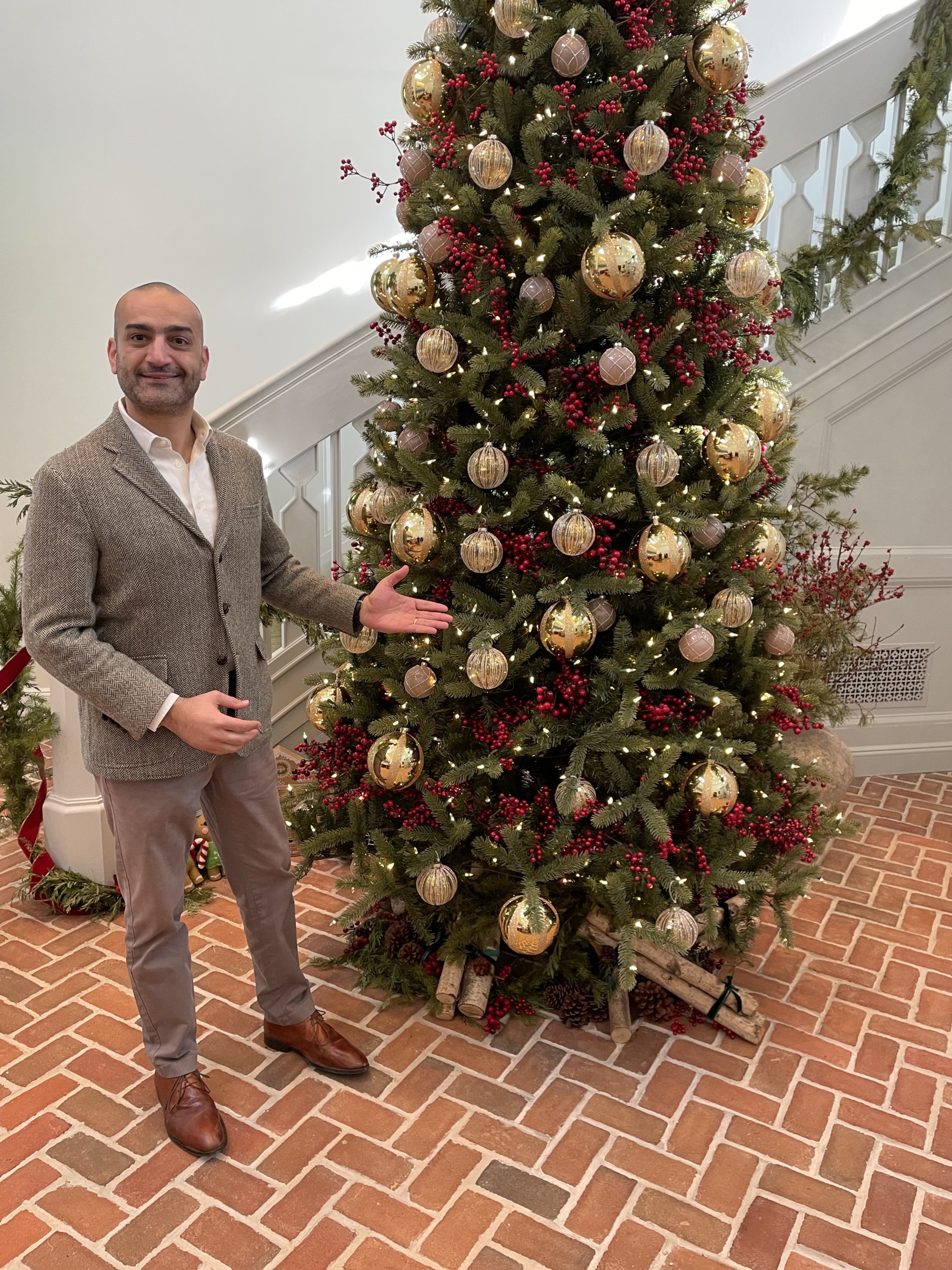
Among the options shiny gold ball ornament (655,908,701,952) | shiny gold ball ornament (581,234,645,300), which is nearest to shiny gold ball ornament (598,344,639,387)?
shiny gold ball ornament (581,234,645,300)

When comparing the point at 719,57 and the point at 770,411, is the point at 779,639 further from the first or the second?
the point at 719,57

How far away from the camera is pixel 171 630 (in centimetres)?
211

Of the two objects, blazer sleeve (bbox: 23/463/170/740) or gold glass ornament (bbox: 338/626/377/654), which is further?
gold glass ornament (bbox: 338/626/377/654)

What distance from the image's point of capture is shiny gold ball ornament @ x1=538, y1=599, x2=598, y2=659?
96.0 inches

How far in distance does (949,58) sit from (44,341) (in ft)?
15.2

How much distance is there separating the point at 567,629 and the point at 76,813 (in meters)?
2.08

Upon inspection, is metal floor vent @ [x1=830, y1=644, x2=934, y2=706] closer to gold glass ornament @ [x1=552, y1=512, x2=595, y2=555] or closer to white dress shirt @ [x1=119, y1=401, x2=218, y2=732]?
gold glass ornament @ [x1=552, y1=512, x2=595, y2=555]

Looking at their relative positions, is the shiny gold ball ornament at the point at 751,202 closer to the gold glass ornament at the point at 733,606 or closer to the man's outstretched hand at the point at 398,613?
the gold glass ornament at the point at 733,606

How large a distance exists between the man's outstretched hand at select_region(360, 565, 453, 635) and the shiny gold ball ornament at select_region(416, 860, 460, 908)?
712 mm

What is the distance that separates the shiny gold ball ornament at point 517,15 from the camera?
92.7 inches

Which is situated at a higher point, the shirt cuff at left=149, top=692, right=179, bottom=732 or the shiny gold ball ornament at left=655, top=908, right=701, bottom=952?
the shirt cuff at left=149, top=692, right=179, bottom=732

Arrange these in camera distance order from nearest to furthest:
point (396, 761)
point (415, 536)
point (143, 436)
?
point (143, 436)
point (415, 536)
point (396, 761)

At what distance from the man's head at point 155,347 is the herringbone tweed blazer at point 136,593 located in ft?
0.31

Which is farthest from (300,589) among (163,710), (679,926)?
(679,926)
